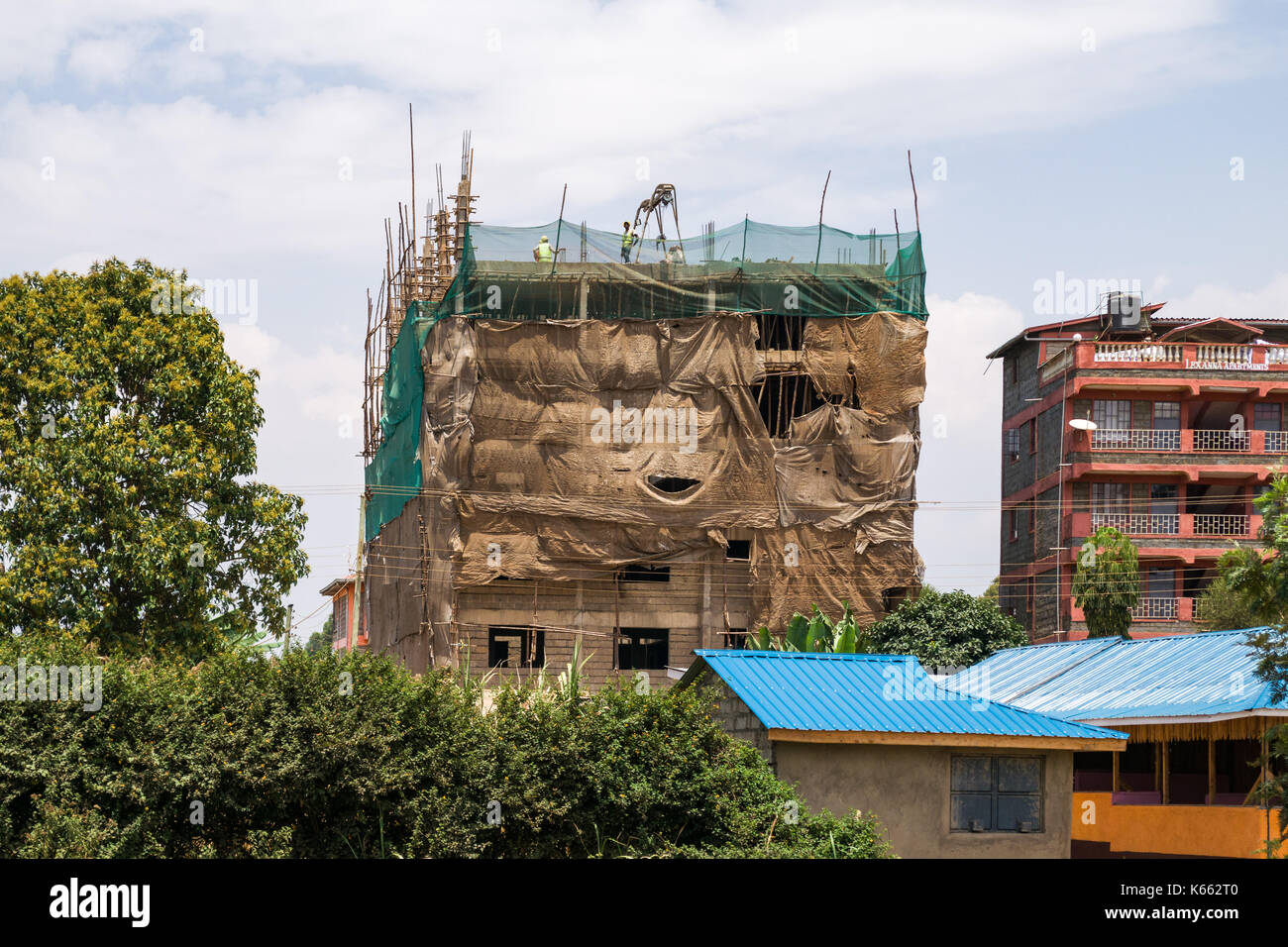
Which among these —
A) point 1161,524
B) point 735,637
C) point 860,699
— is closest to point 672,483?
point 735,637

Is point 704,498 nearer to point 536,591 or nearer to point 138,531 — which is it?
point 536,591

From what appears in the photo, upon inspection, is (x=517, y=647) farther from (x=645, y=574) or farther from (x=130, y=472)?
(x=130, y=472)

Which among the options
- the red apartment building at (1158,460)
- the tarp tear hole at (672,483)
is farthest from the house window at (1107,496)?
the tarp tear hole at (672,483)

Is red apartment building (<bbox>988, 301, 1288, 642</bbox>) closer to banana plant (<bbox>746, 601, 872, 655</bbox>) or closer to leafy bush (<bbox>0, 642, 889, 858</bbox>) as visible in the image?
banana plant (<bbox>746, 601, 872, 655</bbox>)

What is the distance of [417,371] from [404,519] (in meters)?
4.90

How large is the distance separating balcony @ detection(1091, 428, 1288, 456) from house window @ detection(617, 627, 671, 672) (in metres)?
17.8

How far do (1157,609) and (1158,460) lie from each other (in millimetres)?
5284

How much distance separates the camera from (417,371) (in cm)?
4347

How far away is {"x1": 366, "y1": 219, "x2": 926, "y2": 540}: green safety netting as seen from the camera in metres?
43.5

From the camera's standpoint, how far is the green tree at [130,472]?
1099 inches

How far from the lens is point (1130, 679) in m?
28.2

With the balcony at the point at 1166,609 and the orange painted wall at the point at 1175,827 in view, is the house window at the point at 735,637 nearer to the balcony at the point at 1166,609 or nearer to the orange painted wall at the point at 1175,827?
the balcony at the point at 1166,609

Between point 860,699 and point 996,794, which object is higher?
point 860,699
